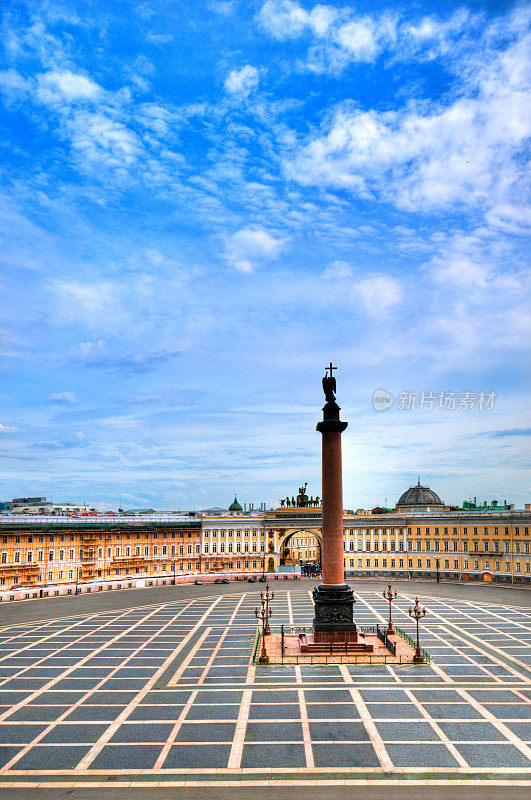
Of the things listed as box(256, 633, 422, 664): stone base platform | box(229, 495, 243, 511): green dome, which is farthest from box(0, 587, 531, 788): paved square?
box(229, 495, 243, 511): green dome

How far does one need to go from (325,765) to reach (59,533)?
65.8 m

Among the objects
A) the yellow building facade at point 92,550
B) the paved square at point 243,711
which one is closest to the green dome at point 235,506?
the yellow building facade at point 92,550

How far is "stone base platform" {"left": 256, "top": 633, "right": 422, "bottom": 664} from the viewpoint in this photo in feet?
121

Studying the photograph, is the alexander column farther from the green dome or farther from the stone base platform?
the green dome

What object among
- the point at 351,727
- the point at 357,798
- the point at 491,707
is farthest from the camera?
the point at 491,707

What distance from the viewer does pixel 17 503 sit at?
5305 inches

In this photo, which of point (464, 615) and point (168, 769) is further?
point (464, 615)

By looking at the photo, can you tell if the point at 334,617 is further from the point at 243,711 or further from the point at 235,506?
the point at 235,506

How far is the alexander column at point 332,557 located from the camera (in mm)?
39562

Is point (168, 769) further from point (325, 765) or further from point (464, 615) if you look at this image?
point (464, 615)

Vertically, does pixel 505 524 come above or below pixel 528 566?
above

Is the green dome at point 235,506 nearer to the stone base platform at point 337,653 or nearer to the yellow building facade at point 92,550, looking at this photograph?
the yellow building facade at point 92,550

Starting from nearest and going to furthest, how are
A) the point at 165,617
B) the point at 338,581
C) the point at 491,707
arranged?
1. the point at 491,707
2. the point at 338,581
3. the point at 165,617

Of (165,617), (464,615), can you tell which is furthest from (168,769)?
(464,615)
